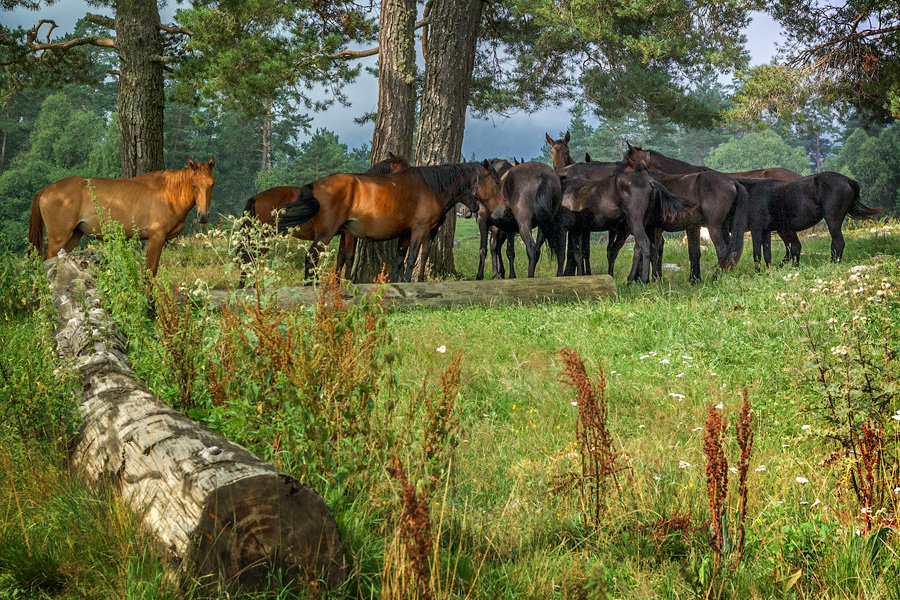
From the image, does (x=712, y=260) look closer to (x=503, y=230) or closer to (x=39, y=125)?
(x=503, y=230)

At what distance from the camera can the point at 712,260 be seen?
17047mm

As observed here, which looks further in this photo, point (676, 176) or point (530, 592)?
point (676, 176)

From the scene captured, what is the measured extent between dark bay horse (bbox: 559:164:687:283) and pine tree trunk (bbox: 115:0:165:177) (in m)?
8.60

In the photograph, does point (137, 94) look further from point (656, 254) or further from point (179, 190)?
point (656, 254)

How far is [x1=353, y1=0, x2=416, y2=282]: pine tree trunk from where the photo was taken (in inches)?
477

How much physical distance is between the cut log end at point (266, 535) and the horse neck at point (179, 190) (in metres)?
8.40

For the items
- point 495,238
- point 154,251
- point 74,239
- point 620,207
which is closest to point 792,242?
point 620,207

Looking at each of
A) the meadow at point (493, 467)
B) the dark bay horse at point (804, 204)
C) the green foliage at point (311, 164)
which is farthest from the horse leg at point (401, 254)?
the green foliage at point (311, 164)

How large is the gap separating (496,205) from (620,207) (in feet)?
6.65

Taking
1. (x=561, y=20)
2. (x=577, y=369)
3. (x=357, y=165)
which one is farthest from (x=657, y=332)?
(x=357, y=165)

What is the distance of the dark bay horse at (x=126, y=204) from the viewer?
1010cm

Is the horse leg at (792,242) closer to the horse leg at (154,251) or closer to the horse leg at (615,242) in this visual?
the horse leg at (615,242)

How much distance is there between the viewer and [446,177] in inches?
422

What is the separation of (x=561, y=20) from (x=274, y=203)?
7.59 metres
